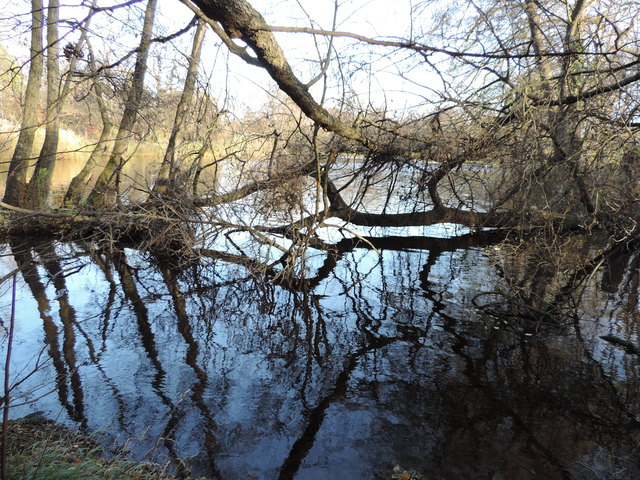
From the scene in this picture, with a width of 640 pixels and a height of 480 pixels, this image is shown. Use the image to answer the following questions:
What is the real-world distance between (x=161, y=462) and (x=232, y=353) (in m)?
1.80

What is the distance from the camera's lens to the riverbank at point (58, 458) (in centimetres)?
234

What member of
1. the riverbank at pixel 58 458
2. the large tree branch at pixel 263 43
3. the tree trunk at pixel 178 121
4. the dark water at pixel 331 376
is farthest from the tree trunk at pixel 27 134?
the riverbank at pixel 58 458

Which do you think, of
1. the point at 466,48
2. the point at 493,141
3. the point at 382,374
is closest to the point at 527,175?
the point at 493,141

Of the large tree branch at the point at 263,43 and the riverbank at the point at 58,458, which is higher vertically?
the large tree branch at the point at 263,43

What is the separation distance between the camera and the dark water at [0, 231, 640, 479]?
3.42m

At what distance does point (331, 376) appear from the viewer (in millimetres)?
4539

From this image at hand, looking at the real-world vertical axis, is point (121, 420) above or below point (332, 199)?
below

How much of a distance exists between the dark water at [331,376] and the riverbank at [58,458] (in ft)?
0.63

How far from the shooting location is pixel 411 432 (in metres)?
3.69

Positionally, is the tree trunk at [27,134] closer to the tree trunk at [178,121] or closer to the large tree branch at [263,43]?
the tree trunk at [178,121]

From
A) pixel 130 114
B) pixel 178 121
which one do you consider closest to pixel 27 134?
pixel 130 114

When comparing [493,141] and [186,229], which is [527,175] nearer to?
[493,141]

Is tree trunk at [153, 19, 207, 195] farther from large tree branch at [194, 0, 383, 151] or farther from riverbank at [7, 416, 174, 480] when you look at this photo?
riverbank at [7, 416, 174, 480]

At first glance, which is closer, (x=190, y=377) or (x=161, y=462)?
(x=161, y=462)
